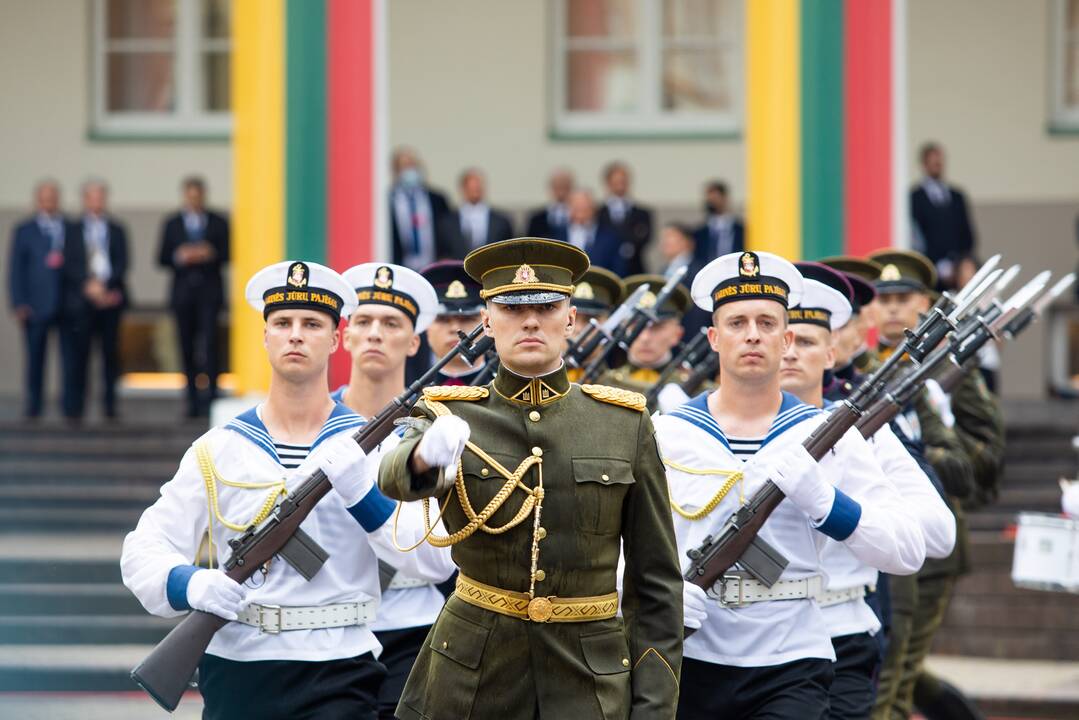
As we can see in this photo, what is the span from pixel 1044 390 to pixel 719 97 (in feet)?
13.5

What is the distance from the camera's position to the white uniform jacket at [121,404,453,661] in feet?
17.4

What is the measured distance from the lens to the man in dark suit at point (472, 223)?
46.8ft

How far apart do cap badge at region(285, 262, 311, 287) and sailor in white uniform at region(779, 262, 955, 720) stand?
1598 millimetres

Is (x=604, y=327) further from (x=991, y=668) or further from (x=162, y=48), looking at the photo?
(x=162, y=48)

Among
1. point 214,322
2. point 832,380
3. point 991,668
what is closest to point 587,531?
point 832,380

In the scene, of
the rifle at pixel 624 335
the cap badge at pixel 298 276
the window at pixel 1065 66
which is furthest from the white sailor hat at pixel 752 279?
the window at pixel 1065 66

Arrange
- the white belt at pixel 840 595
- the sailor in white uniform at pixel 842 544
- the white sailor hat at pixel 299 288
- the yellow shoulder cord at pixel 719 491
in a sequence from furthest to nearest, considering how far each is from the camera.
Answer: the white belt at pixel 840 595, the sailor in white uniform at pixel 842 544, the white sailor hat at pixel 299 288, the yellow shoulder cord at pixel 719 491

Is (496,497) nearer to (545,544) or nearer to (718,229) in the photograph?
(545,544)

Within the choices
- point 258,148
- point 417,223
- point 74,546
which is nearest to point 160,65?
point 417,223

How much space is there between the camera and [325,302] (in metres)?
5.67

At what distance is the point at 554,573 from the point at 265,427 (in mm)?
1421

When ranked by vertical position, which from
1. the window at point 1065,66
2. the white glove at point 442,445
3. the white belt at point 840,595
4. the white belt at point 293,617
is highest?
the window at point 1065,66

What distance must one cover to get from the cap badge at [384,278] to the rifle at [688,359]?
1.88m

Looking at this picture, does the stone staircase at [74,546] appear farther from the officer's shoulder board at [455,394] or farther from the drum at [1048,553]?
the officer's shoulder board at [455,394]
